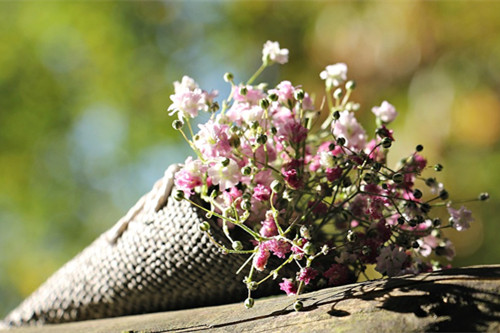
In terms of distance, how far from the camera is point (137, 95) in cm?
503

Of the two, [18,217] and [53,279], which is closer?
[53,279]

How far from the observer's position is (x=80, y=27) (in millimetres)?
4781

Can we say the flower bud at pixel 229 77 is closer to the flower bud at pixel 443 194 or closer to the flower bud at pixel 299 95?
the flower bud at pixel 299 95

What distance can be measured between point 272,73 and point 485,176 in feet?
6.32

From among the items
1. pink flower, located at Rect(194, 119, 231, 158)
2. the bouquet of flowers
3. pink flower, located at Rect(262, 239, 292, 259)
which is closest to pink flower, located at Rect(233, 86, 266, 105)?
the bouquet of flowers

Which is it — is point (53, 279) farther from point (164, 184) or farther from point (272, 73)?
point (272, 73)

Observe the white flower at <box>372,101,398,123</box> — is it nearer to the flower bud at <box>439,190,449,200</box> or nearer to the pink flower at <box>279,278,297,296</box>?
the flower bud at <box>439,190,449,200</box>

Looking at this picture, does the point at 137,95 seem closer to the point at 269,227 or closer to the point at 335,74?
the point at 335,74

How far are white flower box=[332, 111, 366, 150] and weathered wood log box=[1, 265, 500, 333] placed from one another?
0.23 meters

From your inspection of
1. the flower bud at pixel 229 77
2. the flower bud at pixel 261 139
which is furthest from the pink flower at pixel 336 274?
the flower bud at pixel 229 77

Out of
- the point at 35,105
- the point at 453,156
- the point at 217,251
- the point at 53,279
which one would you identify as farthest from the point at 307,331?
the point at 35,105

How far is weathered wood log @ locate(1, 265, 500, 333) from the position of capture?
0.60 m

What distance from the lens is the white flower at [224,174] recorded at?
0.75m

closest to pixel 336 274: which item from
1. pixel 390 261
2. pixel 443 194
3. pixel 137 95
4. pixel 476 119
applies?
pixel 390 261
